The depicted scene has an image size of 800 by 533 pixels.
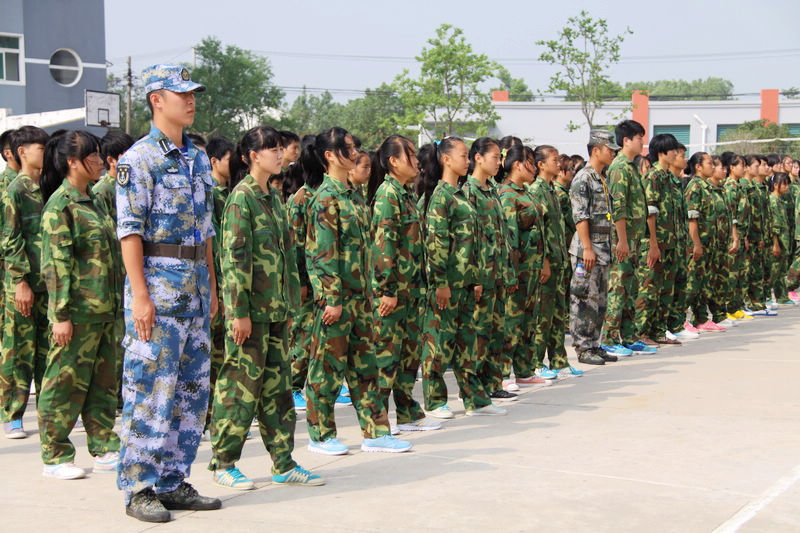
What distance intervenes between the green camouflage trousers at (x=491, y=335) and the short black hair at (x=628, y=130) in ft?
9.69

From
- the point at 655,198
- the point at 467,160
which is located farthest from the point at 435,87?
the point at 467,160

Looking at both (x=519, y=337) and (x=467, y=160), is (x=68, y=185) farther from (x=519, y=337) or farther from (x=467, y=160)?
(x=519, y=337)

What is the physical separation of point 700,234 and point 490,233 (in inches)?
215

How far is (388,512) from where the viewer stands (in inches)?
178

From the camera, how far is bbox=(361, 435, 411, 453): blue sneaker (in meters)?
5.78

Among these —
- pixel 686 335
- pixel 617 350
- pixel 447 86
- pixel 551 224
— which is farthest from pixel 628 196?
pixel 447 86

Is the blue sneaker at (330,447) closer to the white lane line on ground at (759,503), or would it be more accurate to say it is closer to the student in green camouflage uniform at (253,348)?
the student in green camouflage uniform at (253,348)

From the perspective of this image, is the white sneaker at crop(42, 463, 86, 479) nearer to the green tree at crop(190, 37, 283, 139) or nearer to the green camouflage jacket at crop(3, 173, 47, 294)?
the green camouflage jacket at crop(3, 173, 47, 294)

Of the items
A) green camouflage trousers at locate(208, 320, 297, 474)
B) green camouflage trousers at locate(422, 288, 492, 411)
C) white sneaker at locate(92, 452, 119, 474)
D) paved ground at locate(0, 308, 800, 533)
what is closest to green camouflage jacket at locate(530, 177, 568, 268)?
paved ground at locate(0, 308, 800, 533)

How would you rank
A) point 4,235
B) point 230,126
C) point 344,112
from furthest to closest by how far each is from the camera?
1. point 344,112
2. point 230,126
3. point 4,235

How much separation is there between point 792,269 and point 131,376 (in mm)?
12917

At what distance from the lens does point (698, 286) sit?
37.6 feet

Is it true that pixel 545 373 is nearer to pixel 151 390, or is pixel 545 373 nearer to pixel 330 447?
pixel 330 447

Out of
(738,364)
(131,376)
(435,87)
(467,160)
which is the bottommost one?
(738,364)
